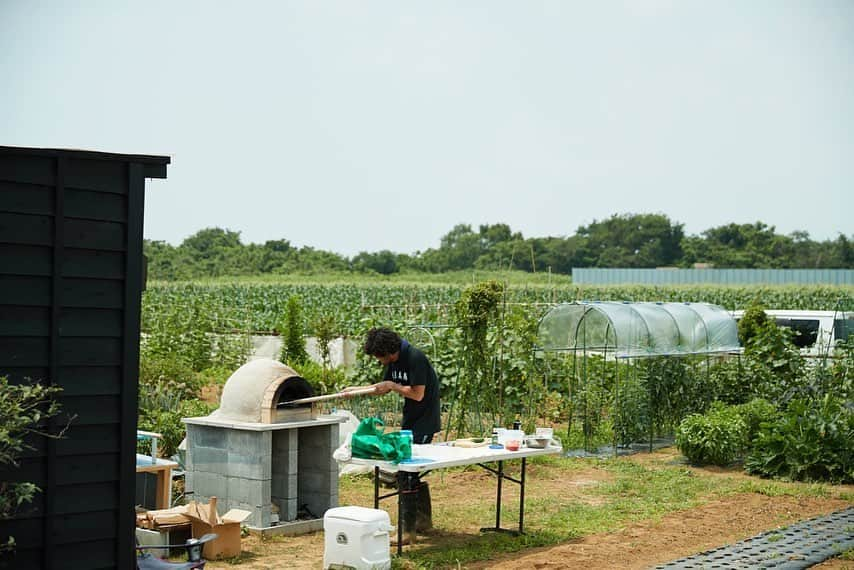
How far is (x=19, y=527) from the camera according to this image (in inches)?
207

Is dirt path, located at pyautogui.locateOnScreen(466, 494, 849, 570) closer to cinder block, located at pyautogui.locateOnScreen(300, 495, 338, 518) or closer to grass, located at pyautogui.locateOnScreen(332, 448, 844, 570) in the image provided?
grass, located at pyautogui.locateOnScreen(332, 448, 844, 570)

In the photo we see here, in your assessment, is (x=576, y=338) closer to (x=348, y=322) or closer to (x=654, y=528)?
(x=654, y=528)

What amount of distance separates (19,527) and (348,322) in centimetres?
2080

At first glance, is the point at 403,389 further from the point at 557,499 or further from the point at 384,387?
the point at 557,499

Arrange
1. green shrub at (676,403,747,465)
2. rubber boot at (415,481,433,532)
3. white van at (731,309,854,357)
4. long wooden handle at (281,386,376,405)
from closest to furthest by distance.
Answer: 1. long wooden handle at (281,386,376,405)
2. rubber boot at (415,481,433,532)
3. green shrub at (676,403,747,465)
4. white van at (731,309,854,357)

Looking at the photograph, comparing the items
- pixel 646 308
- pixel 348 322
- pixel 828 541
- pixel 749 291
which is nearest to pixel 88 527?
pixel 828 541

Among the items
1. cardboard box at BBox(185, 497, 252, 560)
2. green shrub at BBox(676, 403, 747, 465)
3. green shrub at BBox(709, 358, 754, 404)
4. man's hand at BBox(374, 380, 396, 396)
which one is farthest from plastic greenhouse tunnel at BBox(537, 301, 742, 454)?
cardboard box at BBox(185, 497, 252, 560)

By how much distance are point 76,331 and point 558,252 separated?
6753 centimetres

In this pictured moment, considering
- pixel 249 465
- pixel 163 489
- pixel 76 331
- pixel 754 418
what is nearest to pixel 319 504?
pixel 249 465

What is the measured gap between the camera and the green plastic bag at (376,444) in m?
7.42

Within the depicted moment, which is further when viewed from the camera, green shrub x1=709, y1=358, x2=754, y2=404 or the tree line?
the tree line

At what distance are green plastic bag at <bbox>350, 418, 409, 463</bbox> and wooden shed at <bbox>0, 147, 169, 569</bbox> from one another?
2.20 metres

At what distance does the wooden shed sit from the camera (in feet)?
17.4

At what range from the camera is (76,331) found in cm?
550
